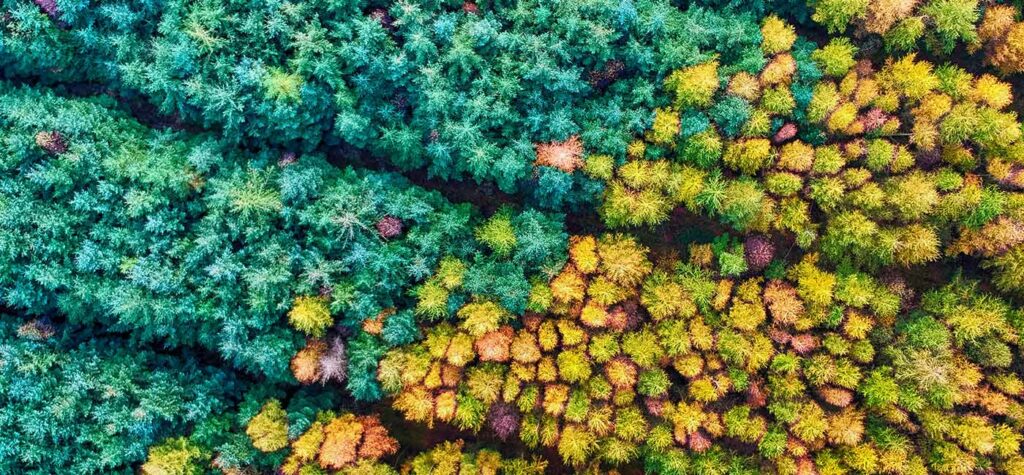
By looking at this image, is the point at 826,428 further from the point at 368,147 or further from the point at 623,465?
the point at 368,147

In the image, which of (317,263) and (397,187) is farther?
(397,187)

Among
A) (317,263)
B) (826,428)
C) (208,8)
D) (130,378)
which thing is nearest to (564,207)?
(317,263)

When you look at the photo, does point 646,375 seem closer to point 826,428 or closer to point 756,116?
point 826,428

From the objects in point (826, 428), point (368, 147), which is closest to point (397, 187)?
point (368, 147)

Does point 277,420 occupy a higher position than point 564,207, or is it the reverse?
point 564,207

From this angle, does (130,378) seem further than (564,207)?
No

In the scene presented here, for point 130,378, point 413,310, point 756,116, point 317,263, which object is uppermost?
point 756,116
